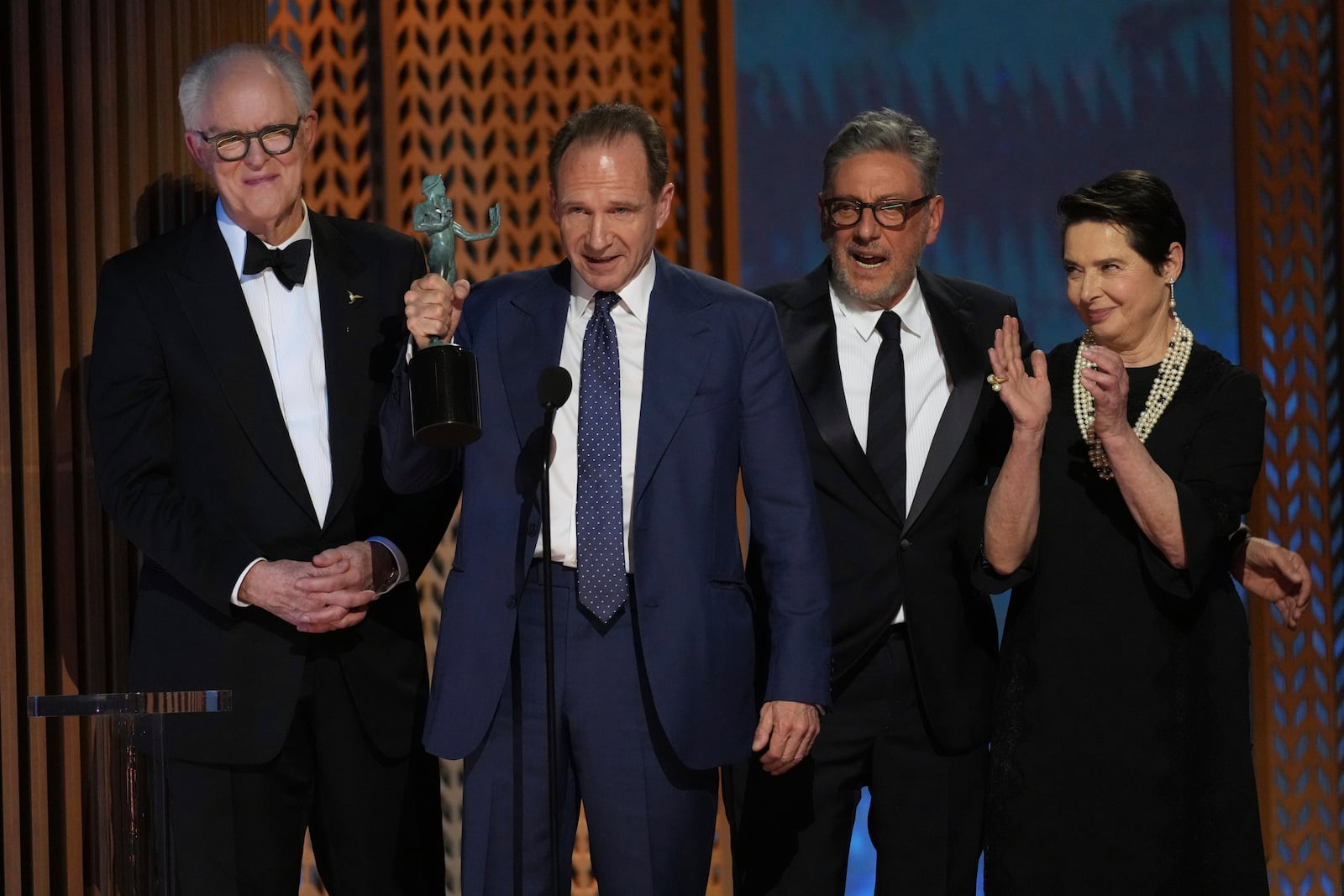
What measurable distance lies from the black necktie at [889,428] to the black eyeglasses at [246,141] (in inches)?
47.2

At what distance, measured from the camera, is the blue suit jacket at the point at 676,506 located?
253 cm

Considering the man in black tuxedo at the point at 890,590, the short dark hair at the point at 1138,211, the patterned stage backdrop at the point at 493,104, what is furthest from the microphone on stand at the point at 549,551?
the patterned stage backdrop at the point at 493,104

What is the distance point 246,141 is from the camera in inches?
113

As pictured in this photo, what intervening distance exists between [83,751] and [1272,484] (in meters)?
3.20

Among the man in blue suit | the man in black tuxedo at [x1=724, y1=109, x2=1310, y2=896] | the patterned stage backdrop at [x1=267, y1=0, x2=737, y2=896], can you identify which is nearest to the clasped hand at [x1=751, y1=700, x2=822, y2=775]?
the man in blue suit

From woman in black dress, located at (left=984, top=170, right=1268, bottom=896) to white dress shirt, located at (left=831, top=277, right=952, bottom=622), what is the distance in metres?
0.25

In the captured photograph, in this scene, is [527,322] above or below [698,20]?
below

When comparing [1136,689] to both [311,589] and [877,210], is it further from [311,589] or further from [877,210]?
[311,589]

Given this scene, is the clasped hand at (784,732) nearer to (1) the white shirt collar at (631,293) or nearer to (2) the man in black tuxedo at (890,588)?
(2) the man in black tuxedo at (890,588)

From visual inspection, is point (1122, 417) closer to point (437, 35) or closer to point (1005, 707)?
point (1005, 707)

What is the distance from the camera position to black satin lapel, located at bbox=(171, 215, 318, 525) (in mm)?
2797

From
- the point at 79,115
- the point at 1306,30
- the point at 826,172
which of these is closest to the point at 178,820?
the point at 79,115

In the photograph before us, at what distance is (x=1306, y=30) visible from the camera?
445 centimetres

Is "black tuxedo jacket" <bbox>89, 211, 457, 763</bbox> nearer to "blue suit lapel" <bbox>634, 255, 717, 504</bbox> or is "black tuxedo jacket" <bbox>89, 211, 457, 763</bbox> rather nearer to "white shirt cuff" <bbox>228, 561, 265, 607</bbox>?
"white shirt cuff" <bbox>228, 561, 265, 607</bbox>
